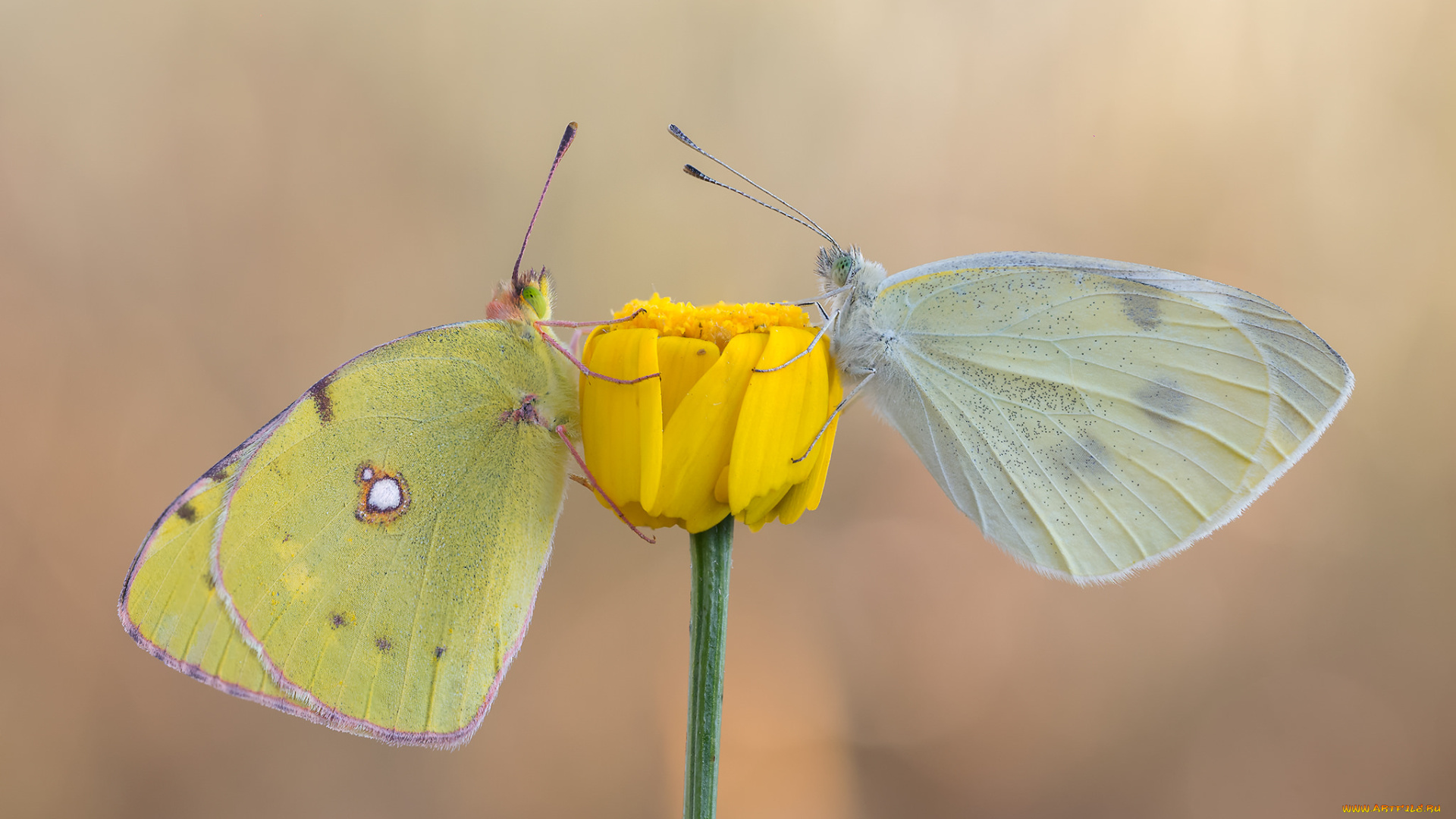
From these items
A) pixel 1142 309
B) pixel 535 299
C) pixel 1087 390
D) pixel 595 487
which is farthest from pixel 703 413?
pixel 1142 309

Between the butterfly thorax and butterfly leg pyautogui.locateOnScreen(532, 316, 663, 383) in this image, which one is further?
the butterfly thorax

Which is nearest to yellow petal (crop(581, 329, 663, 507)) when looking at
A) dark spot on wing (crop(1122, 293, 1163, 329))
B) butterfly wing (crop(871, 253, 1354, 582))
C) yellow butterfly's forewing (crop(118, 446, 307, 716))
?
butterfly wing (crop(871, 253, 1354, 582))

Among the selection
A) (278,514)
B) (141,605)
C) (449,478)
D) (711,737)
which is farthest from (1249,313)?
(141,605)

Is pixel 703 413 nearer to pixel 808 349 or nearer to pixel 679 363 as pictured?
pixel 679 363

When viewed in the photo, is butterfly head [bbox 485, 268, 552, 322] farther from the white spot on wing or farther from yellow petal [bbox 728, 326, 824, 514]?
yellow petal [bbox 728, 326, 824, 514]

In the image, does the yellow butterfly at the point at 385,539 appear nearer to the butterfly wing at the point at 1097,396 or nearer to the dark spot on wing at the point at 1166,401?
the butterfly wing at the point at 1097,396

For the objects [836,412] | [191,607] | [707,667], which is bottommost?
[707,667]
